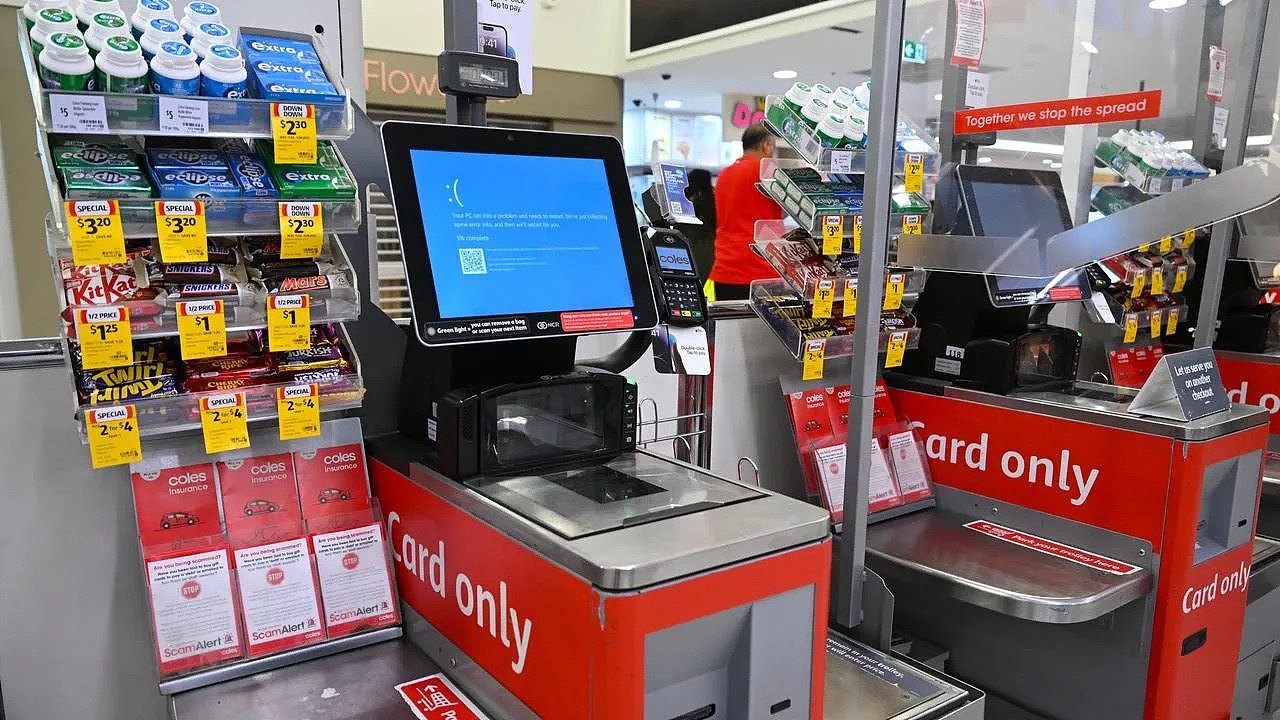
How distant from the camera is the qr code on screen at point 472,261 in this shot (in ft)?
4.99

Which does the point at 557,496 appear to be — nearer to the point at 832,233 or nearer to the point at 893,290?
the point at 832,233

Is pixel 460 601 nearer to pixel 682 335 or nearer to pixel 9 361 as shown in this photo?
pixel 682 335

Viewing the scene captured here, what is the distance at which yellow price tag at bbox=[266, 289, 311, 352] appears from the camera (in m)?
1.59

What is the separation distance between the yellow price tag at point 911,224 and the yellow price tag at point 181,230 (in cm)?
179

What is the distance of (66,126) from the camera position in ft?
4.51

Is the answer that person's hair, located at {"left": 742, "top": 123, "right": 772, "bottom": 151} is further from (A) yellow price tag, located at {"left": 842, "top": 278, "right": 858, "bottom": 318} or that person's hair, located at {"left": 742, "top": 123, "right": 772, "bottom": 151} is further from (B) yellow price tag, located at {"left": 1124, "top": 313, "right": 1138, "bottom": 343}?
(A) yellow price tag, located at {"left": 842, "top": 278, "right": 858, "bottom": 318}

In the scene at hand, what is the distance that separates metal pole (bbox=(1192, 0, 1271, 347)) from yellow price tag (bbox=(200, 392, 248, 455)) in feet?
9.11

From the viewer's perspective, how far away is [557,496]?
1399 mm

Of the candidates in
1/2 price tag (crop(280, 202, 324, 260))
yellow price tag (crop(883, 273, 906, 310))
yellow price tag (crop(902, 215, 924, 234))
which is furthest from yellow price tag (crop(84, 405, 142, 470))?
yellow price tag (crop(902, 215, 924, 234))

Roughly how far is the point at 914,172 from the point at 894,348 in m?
0.51

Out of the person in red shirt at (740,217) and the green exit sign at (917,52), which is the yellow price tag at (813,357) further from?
the person in red shirt at (740,217)

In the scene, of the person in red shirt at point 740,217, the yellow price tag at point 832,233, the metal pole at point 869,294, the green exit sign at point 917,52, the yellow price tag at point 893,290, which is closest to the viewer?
the metal pole at point 869,294

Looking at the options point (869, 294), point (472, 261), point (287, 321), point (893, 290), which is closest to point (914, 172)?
point (893, 290)

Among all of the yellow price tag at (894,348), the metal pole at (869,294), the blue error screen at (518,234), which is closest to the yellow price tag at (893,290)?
the yellow price tag at (894,348)
